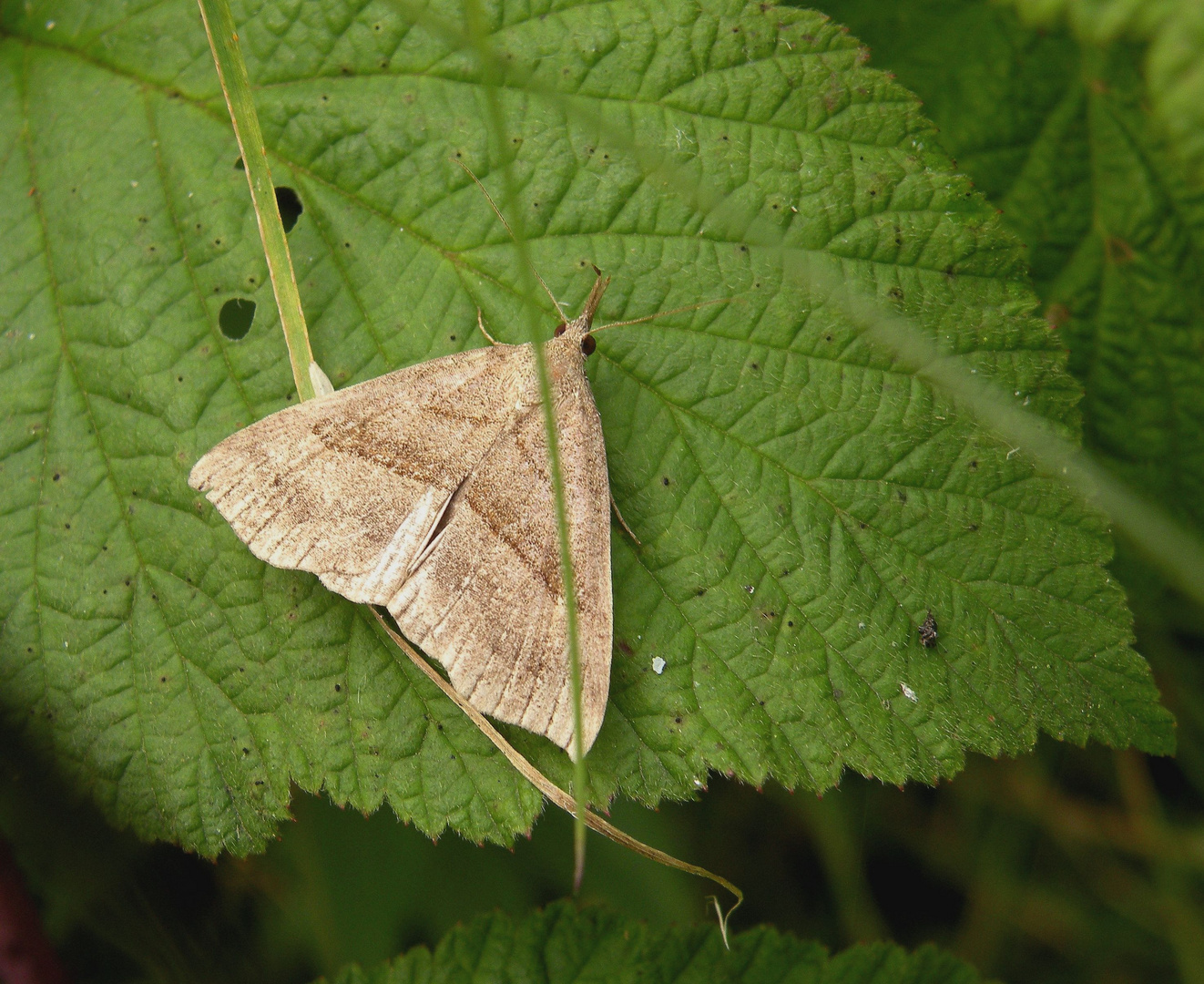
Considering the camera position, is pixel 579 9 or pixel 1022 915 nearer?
pixel 579 9

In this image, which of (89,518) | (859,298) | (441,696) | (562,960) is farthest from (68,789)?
(859,298)

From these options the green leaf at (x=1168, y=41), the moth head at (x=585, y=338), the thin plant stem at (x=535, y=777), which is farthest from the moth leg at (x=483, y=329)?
the green leaf at (x=1168, y=41)

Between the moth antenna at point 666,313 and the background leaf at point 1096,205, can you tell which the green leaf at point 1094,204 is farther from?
the moth antenna at point 666,313

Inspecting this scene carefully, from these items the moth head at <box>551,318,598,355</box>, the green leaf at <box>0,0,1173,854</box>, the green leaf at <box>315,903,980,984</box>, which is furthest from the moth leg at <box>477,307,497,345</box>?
the green leaf at <box>315,903,980,984</box>

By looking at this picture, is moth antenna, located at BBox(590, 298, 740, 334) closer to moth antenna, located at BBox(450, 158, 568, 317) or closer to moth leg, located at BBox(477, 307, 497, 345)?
moth antenna, located at BBox(450, 158, 568, 317)

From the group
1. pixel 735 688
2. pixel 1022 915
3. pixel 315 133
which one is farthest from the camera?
pixel 1022 915

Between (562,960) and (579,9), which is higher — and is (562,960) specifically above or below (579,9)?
below

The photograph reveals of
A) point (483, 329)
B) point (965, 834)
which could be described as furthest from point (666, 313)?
point (965, 834)

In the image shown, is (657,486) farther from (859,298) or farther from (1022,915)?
(1022,915)
